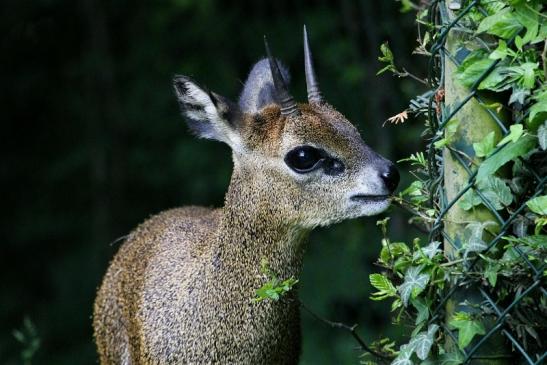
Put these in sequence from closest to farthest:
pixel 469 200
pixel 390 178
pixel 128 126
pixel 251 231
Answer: pixel 469 200 → pixel 390 178 → pixel 251 231 → pixel 128 126

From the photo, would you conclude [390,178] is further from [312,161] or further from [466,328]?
[466,328]

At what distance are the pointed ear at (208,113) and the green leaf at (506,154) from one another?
1434 mm

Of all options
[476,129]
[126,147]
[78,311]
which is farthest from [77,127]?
[476,129]

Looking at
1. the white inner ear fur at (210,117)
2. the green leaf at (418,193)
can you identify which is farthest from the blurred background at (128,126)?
the green leaf at (418,193)

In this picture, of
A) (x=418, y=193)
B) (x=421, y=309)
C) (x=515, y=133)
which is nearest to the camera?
(x=515, y=133)

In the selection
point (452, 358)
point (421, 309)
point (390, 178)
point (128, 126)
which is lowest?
point (128, 126)

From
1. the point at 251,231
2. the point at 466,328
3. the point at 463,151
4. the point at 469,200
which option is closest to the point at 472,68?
the point at 463,151

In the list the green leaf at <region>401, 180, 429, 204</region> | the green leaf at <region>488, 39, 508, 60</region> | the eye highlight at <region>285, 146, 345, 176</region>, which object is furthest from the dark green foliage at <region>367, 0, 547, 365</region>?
the eye highlight at <region>285, 146, 345, 176</region>

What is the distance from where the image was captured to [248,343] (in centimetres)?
348

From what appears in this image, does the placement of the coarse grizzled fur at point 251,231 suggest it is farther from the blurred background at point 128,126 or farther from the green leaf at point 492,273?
the blurred background at point 128,126

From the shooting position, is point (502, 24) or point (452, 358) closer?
point (502, 24)

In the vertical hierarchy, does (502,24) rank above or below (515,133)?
above

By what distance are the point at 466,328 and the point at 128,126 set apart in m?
6.54

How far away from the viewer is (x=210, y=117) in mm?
3596
